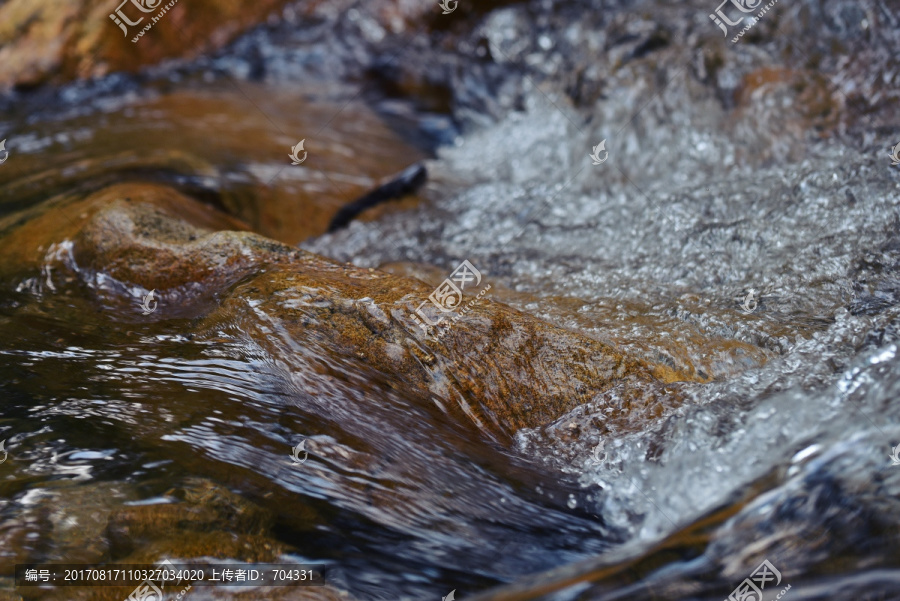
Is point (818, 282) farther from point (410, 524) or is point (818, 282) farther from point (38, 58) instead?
point (38, 58)

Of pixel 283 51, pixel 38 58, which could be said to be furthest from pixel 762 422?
Result: pixel 38 58

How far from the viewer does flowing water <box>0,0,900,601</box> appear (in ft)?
6.54

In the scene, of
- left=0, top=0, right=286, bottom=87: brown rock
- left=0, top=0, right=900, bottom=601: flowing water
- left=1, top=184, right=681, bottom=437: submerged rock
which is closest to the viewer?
left=0, top=0, right=900, bottom=601: flowing water

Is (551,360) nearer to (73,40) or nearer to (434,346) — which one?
(434,346)

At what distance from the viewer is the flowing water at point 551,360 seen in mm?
1992

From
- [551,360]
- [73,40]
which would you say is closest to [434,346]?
[551,360]

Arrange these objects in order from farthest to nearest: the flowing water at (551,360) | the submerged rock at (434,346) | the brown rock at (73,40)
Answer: the brown rock at (73,40), the submerged rock at (434,346), the flowing water at (551,360)

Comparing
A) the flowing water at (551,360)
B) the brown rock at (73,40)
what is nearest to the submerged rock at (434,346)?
the flowing water at (551,360)

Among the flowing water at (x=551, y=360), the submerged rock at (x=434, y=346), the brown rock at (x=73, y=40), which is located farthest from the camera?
the brown rock at (x=73, y=40)

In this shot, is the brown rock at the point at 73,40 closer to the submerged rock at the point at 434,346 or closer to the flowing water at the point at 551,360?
the flowing water at the point at 551,360

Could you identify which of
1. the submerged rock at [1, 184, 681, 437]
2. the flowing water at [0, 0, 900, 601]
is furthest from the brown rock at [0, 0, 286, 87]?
the submerged rock at [1, 184, 681, 437]

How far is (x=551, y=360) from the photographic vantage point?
8.38ft

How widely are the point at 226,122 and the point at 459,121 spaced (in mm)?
1950

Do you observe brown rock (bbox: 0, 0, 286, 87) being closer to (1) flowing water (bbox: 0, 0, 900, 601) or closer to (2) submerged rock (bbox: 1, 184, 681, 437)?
(1) flowing water (bbox: 0, 0, 900, 601)
